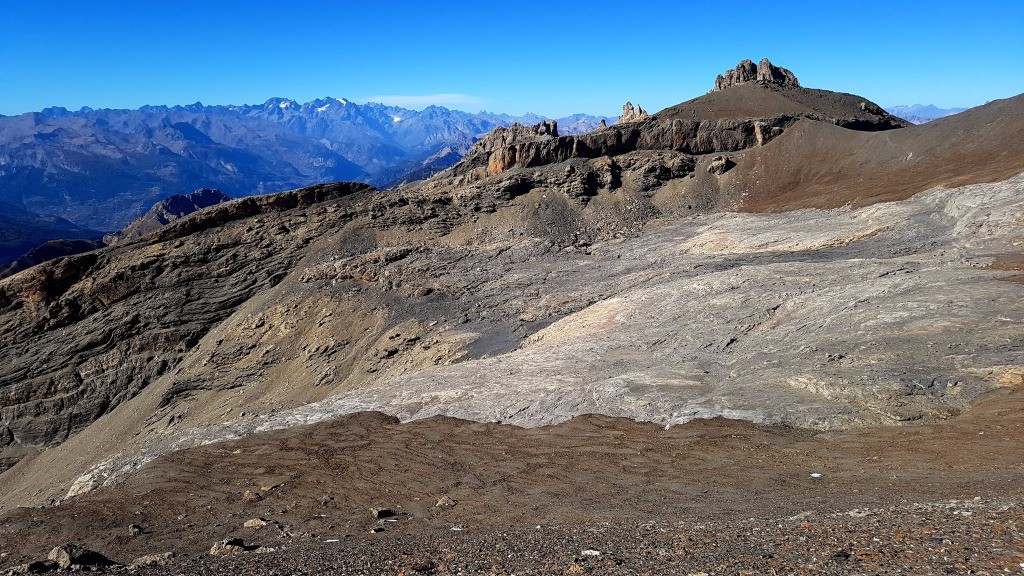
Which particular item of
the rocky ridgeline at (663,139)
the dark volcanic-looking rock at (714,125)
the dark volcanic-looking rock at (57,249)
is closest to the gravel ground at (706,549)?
the dark volcanic-looking rock at (714,125)

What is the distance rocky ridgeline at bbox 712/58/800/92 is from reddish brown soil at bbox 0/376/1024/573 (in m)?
59.4

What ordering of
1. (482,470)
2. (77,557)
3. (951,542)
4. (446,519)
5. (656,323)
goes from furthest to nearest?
(656,323) → (482,470) → (446,519) → (77,557) → (951,542)

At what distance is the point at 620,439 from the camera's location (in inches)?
608

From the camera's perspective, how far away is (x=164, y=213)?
471ft

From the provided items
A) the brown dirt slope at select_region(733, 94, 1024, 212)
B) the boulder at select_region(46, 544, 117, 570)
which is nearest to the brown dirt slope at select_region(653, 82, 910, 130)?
the brown dirt slope at select_region(733, 94, 1024, 212)

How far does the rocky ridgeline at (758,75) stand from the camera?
216 ft

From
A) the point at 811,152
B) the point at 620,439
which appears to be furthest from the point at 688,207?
the point at 620,439

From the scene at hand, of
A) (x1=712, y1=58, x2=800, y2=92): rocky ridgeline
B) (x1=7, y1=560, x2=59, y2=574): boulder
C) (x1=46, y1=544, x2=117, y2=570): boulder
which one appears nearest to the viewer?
(x1=7, y1=560, x2=59, y2=574): boulder

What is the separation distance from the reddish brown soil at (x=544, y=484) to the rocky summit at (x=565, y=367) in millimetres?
94

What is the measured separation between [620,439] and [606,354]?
6284 millimetres

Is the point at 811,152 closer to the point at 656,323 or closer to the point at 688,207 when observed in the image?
the point at 688,207

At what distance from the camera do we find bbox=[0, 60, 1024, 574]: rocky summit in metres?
9.94

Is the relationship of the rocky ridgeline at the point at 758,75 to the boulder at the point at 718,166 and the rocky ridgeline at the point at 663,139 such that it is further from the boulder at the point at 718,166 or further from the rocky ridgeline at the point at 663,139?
the boulder at the point at 718,166

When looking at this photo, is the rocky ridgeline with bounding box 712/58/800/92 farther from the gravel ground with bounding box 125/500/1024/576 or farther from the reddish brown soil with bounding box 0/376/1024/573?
the gravel ground with bounding box 125/500/1024/576
